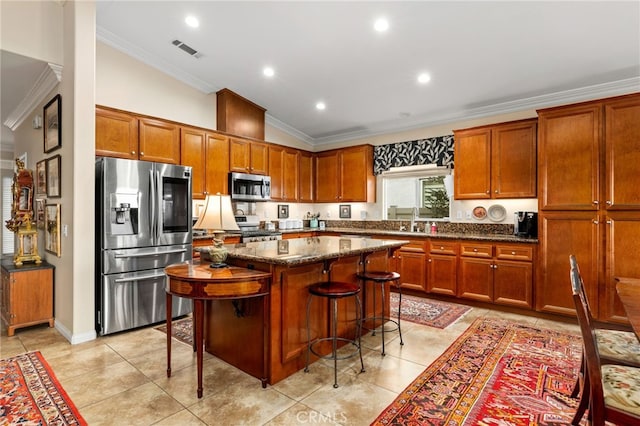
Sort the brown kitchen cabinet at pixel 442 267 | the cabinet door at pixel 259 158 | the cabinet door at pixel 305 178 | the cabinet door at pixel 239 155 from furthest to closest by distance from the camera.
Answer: the cabinet door at pixel 305 178 < the cabinet door at pixel 259 158 < the cabinet door at pixel 239 155 < the brown kitchen cabinet at pixel 442 267

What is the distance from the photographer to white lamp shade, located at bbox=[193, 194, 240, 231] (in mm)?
2355

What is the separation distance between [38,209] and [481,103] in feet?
21.0

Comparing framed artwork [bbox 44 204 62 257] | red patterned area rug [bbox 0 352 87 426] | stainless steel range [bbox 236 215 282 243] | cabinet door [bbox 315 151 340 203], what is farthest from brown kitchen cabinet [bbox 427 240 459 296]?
framed artwork [bbox 44 204 62 257]

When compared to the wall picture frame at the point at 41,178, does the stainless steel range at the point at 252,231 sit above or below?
below

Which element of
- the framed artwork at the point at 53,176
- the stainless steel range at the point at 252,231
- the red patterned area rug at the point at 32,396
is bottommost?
the red patterned area rug at the point at 32,396

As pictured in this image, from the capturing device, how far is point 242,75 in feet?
16.0

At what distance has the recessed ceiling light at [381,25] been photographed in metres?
3.36

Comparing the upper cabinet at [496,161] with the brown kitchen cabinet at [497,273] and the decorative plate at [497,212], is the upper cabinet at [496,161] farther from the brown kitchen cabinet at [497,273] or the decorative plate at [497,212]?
the brown kitchen cabinet at [497,273]

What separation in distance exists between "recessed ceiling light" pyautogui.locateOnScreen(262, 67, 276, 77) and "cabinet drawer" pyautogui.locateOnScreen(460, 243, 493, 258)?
11.9 ft

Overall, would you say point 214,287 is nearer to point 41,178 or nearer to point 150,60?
point 41,178

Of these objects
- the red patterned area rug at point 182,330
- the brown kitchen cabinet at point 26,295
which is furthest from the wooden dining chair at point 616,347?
the brown kitchen cabinet at point 26,295

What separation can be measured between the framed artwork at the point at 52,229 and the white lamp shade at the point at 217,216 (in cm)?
226

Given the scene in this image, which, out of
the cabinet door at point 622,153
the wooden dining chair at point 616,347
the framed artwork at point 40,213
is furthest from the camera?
the framed artwork at point 40,213

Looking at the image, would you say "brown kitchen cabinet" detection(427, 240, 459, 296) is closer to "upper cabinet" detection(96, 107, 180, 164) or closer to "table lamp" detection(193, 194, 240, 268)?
"table lamp" detection(193, 194, 240, 268)
